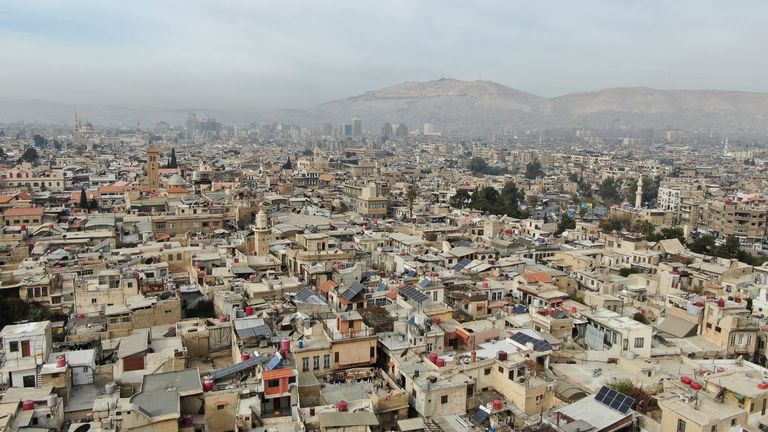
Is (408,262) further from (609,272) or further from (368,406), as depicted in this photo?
(368,406)

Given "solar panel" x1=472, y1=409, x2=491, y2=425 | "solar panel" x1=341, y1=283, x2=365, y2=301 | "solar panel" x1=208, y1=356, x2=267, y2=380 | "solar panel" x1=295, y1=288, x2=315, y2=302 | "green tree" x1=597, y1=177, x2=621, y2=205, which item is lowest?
"green tree" x1=597, y1=177, x2=621, y2=205

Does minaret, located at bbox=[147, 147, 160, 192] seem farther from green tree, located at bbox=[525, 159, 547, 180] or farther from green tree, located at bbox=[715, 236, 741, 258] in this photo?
green tree, located at bbox=[525, 159, 547, 180]

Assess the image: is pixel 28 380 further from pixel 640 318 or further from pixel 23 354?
pixel 640 318

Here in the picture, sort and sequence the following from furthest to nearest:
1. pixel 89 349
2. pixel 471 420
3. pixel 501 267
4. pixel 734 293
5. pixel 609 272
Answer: pixel 609 272, pixel 501 267, pixel 734 293, pixel 89 349, pixel 471 420

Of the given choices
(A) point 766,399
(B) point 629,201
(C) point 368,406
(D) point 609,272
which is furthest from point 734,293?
(B) point 629,201

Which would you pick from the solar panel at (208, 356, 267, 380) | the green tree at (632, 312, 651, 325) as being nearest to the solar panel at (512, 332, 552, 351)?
the green tree at (632, 312, 651, 325)
